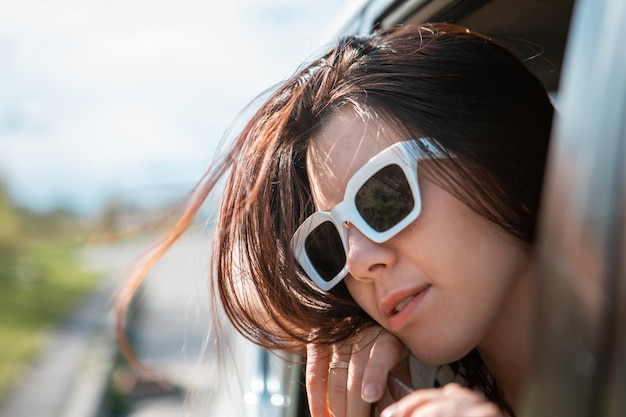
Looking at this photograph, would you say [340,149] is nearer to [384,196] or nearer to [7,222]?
[384,196]

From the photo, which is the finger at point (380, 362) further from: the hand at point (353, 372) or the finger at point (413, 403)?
the finger at point (413, 403)

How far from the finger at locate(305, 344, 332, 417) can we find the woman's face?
27 cm

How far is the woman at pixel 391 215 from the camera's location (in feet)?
5.53

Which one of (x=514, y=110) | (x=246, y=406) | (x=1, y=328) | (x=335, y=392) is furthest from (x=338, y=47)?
(x=1, y=328)

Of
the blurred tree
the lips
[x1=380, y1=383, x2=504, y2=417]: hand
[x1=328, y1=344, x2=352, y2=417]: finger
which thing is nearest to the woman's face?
the lips

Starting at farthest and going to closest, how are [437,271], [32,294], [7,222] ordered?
[7,222] → [32,294] → [437,271]

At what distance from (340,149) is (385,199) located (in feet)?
0.62

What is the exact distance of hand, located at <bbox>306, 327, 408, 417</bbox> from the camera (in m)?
1.83

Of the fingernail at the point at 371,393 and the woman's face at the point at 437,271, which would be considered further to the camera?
the fingernail at the point at 371,393

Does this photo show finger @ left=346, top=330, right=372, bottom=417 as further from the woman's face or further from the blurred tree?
the blurred tree

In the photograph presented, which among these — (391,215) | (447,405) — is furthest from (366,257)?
(447,405)

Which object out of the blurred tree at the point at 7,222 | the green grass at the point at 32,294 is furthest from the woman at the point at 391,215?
the blurred tree at the point at 7,222

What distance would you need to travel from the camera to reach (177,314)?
2194 cm

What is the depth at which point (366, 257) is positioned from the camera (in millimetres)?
1711
